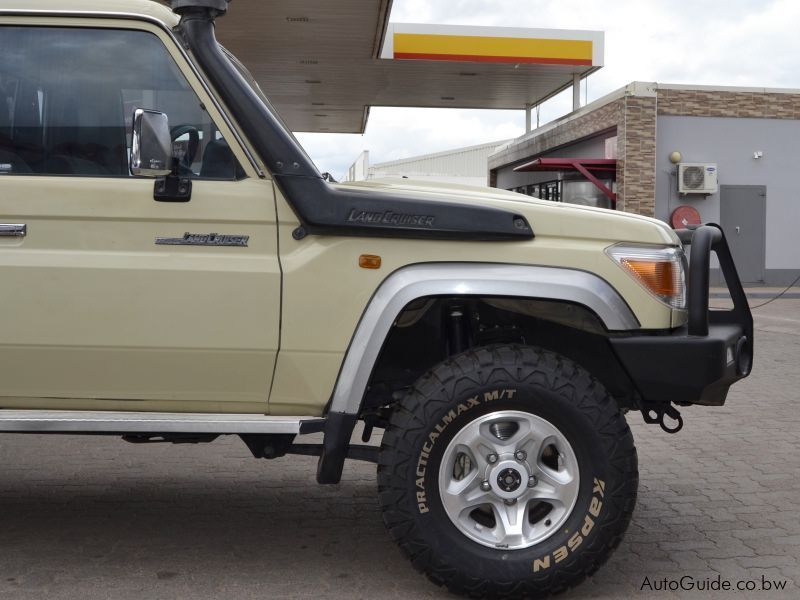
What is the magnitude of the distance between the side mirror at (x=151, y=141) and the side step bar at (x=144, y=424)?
36.8 inches

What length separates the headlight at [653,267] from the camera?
407 centimetres

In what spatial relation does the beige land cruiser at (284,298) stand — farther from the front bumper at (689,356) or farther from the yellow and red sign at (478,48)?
the yellow and red sign at (478,48)

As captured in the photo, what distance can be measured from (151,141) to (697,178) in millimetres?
24624

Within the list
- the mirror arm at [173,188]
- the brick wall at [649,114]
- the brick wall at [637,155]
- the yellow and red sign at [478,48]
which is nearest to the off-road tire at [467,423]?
the mirror arm at [173,188]

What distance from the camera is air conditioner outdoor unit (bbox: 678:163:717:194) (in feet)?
87.5

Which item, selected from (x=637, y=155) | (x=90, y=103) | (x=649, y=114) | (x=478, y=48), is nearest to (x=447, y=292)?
(x=90, y=103)

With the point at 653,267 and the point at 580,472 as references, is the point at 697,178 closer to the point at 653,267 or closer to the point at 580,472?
the point at 653,267

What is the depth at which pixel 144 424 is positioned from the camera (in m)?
3.93

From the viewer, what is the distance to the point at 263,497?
223 inches

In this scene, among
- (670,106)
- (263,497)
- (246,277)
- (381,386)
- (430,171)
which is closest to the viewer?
(246,277)

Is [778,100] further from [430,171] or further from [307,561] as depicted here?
[430,171]

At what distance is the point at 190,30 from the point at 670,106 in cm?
2448

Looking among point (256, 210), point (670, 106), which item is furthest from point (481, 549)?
point (670, 106)

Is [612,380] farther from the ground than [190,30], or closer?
closer
